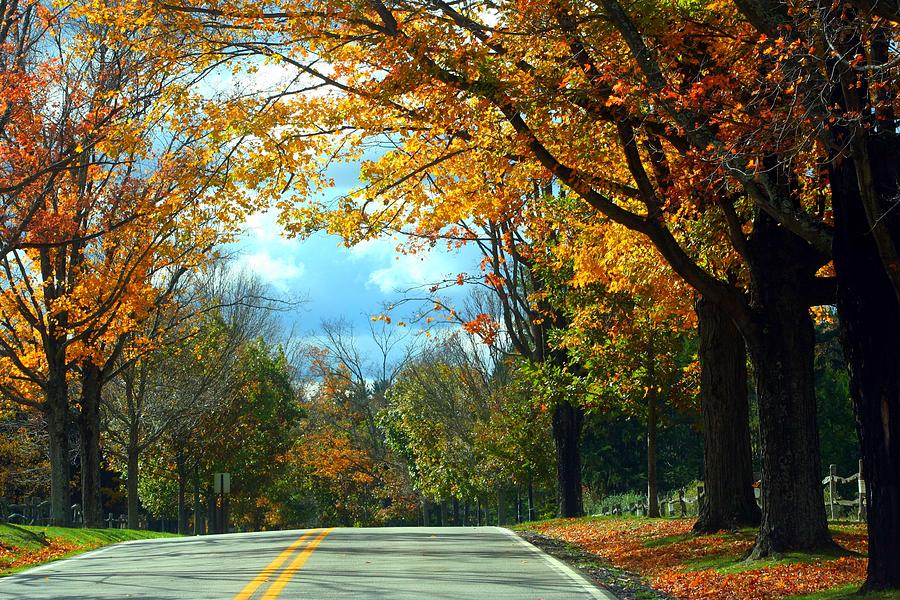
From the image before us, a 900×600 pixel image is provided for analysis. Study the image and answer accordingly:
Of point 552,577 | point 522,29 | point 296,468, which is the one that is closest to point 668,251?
point 522,29

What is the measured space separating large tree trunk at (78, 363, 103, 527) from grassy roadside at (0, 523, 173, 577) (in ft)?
17.3

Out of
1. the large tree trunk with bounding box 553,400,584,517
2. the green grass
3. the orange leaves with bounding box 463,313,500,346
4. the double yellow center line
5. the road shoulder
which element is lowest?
the road shoulder

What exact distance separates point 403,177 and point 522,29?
364 centimetres

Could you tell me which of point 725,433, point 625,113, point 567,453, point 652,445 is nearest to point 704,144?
point 625,113

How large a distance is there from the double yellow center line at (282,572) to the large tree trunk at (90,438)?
13.8 m

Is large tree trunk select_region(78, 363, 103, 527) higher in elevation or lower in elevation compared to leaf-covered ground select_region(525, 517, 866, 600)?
higher

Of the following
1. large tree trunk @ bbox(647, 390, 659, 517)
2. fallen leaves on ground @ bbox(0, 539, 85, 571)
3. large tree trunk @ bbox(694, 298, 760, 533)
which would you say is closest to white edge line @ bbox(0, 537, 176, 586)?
fallen leaves on ground @ bbox(0, 539, 85, 571)

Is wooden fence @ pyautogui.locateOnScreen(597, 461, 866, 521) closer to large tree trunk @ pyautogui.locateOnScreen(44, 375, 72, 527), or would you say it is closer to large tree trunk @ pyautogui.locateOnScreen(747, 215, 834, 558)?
large tree trunk @ pyautogui.locateOnScreen(747, 215, 834, 558)

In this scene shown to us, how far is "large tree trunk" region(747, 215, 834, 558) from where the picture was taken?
1313cm

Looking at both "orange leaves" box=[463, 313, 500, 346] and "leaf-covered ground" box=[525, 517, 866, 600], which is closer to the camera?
"leaf-covered ground" box=[525, 517, 866, 600]

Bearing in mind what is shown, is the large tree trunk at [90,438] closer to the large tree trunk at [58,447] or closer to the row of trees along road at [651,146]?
the large tree trunk at [58,447]

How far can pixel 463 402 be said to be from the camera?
47.9 metres

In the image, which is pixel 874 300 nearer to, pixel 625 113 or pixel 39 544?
pixel 625 113

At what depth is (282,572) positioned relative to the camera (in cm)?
1271
